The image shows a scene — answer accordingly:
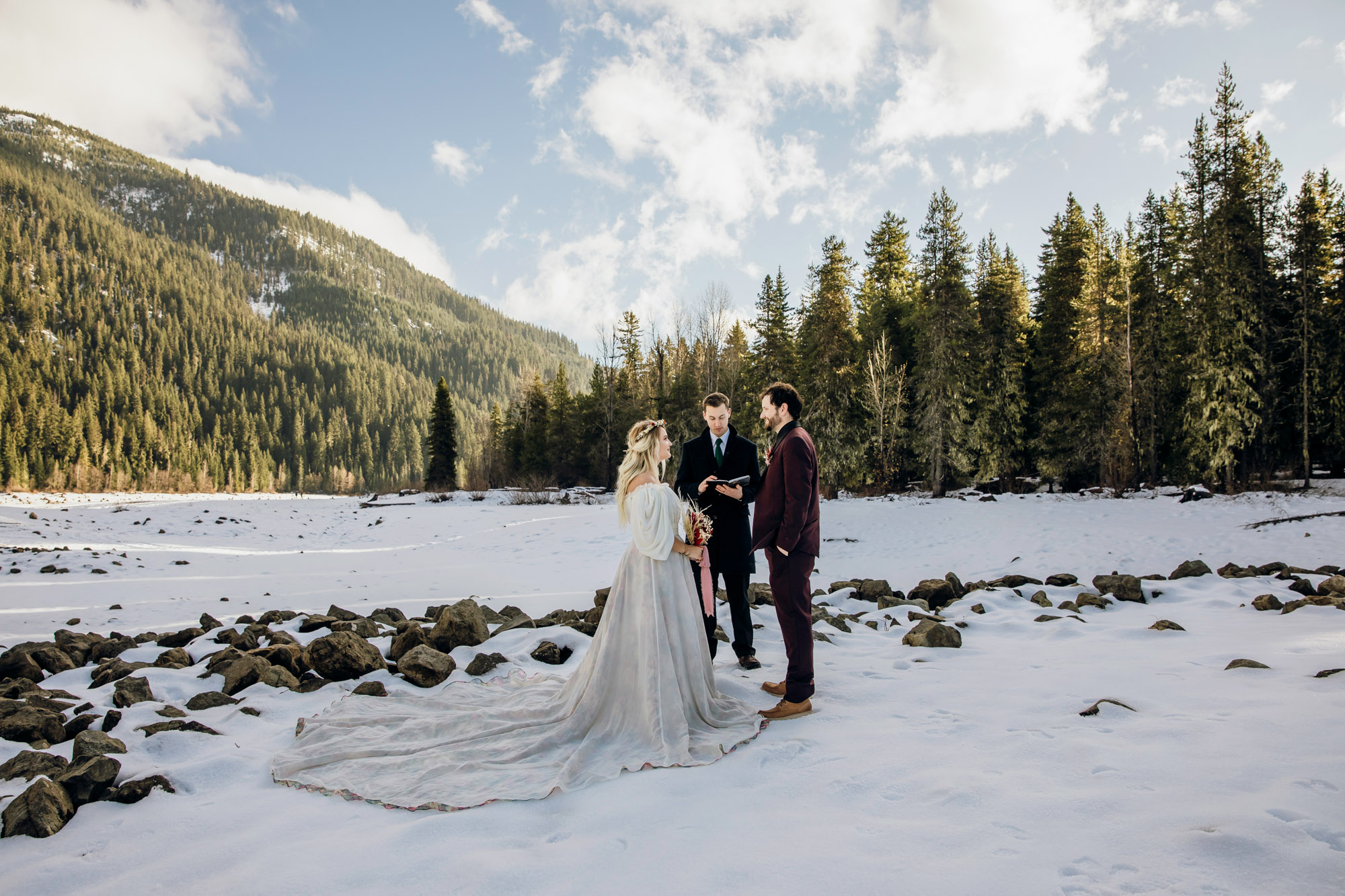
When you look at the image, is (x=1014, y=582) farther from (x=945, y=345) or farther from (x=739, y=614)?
(x=945, y=345)

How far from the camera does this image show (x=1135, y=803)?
110 inches

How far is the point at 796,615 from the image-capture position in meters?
4.40

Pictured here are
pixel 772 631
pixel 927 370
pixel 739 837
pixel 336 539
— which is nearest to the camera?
pixel 739 837

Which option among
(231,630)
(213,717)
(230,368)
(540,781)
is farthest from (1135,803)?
(230,368)

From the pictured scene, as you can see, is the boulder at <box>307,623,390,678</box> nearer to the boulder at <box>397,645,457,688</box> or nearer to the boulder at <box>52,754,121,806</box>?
the boulder at <box>397,645,457,688</box>

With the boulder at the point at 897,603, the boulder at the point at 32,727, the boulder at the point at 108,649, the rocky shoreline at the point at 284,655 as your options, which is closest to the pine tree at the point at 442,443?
the rocky shoreline at the point at 284,655

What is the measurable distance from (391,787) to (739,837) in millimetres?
1951

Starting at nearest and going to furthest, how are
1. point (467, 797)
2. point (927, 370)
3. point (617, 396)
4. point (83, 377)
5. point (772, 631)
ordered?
1. point (467, 797)
2. point (772, 631)
3. point (927, 370)
4. point (617, 396)
5. point (83, 377)

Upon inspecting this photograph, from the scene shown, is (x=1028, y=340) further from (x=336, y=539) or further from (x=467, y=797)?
(x=467, y=797)

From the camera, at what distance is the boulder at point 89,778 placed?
3191 millimetres

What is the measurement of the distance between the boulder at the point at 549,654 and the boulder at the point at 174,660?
3288 mm

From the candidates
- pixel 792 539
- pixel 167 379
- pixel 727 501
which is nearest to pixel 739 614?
pixel 727 501

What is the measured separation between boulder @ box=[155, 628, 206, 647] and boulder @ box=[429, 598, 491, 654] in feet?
9.34

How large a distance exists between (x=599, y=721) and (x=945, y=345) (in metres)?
25.2
